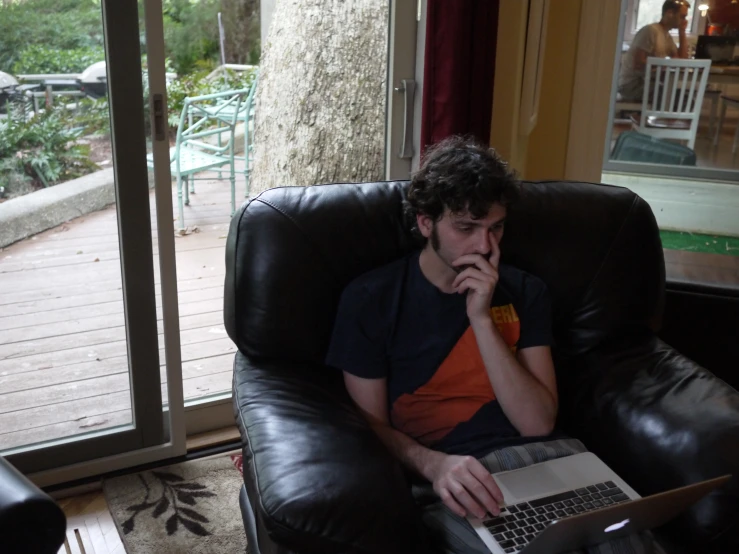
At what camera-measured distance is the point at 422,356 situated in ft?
5.27

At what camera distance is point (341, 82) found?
8.93ft

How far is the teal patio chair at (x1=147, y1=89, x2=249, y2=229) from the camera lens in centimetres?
283

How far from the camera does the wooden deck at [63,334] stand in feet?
6.94

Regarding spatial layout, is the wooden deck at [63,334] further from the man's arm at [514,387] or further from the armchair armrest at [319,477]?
the man's arm at [514,387]

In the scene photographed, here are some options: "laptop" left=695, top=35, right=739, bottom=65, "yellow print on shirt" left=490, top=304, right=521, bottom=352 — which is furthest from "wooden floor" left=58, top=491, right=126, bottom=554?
"laptop" left=695, top=35, right=739, bottom=65

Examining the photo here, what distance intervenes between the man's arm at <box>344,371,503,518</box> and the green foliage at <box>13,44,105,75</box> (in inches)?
45.0

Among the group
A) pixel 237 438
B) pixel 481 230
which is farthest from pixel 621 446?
pixel 237 438

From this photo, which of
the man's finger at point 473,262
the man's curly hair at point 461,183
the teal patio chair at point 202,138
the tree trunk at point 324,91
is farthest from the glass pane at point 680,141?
the man's finger at point 473,262

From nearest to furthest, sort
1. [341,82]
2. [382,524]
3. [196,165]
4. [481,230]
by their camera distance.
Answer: [382,524] → [481,230] → [341,82] → [196,165]

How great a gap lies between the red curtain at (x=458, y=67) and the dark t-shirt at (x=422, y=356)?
825 mm

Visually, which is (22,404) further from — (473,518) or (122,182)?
(473,518)

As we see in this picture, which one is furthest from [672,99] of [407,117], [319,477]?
[319,477]

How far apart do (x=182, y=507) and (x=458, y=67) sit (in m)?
→ 1.58

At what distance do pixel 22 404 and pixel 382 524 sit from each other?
4.67ft
